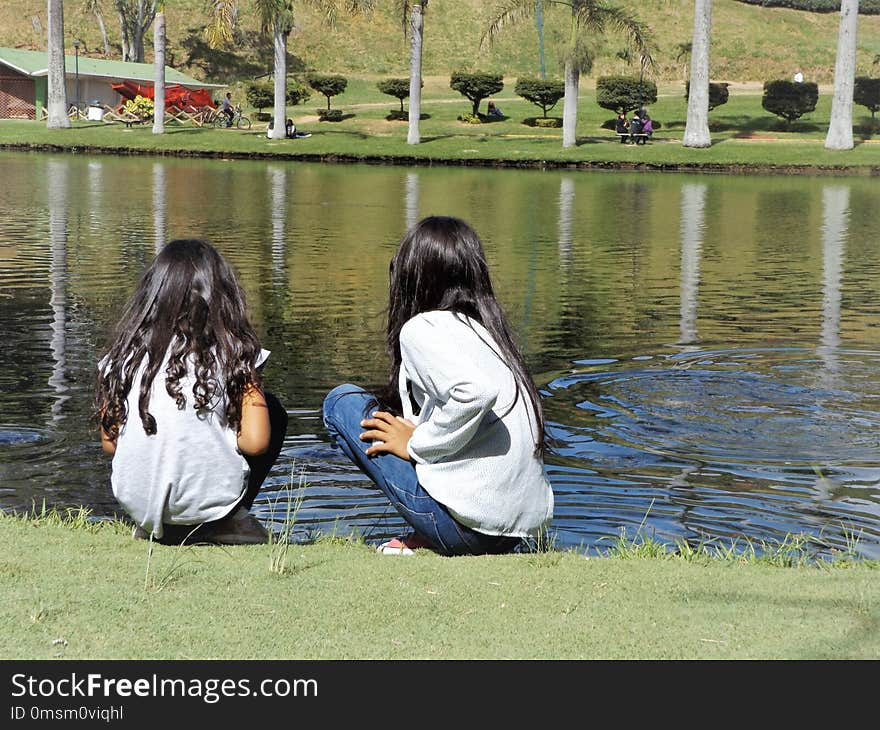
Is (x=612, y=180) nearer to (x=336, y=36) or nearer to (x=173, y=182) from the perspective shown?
(x=173, y=182)

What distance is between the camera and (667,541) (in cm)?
636

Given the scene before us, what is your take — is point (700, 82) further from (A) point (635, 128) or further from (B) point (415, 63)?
(B) point (415, 63)

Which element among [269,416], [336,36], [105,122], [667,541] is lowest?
[667,541]

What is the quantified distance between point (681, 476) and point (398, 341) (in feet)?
9.65

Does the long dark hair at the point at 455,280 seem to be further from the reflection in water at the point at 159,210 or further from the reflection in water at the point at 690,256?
the reflection in water at the point at 159,210

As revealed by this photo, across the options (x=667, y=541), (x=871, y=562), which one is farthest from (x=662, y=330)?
(x=871, y=562)

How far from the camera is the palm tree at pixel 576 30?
150 feet

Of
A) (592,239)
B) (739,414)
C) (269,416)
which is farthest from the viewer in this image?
(592,239)

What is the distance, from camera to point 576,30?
150 feet

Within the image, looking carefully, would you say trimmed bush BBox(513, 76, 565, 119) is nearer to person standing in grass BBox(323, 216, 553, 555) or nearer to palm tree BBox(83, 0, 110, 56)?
palm tree BBox(83, 0, 110, 56)

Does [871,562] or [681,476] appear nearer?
[871,562]

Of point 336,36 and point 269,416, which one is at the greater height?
point 336,36

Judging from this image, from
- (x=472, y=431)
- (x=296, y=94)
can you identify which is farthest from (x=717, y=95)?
(x=472, y=431)

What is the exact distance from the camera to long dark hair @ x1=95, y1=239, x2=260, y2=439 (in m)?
4.91
